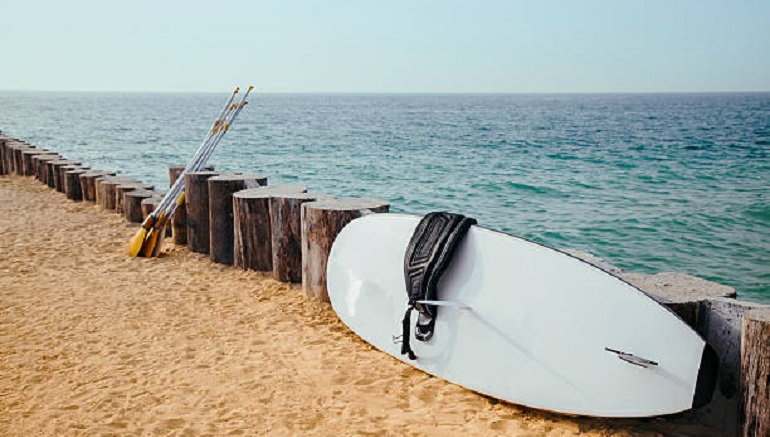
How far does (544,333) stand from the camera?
332cm

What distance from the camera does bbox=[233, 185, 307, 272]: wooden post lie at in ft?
18.2

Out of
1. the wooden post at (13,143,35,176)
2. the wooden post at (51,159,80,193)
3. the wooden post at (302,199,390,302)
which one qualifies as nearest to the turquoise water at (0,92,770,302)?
the wooden post at (13,143,35,176)

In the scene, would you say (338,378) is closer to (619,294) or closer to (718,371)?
(619,294)

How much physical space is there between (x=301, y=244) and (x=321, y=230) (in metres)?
0.50

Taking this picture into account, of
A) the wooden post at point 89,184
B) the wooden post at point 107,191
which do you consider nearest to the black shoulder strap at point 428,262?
the wooden post at point 107,191

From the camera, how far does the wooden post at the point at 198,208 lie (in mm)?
6398

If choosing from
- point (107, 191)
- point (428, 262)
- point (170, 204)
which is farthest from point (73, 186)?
point (428, 262)

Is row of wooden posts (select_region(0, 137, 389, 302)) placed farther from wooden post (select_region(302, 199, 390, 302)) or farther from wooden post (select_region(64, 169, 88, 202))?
wooden post (select_region(64, 169, 88, 202))

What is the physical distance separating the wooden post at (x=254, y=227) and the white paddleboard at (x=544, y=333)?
1693mm

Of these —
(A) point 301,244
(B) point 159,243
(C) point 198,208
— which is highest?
(C) point 198,208

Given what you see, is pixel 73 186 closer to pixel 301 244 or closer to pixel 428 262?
pixel 301 244

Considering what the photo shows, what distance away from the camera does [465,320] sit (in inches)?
144

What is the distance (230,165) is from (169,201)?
18207 mm

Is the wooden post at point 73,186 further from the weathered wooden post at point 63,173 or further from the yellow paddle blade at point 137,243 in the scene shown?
the yellow paddle blade at point 137,243
